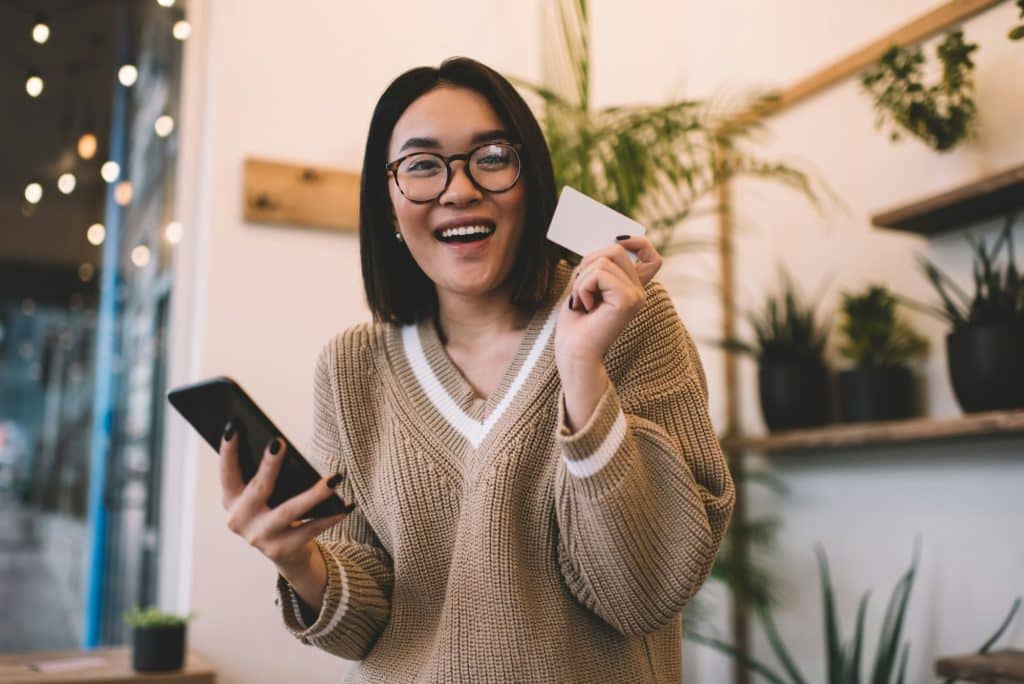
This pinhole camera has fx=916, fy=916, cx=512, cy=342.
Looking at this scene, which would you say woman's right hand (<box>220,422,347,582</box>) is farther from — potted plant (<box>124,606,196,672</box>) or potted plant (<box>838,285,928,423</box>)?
potted plant (<box>838,285,928,423</box>)

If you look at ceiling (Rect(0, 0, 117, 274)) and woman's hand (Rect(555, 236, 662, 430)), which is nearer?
woman's hand (Rect(555, 236, 662, 430))

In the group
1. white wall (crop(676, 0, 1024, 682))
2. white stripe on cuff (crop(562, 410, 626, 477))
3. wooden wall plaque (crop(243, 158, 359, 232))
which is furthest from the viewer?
wooden wall plaque (crop(243, 158, 359, 232))

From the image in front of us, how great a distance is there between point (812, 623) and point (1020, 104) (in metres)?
1.41

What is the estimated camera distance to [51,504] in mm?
2898

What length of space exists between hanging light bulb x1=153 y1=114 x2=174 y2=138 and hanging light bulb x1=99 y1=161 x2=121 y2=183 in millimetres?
219

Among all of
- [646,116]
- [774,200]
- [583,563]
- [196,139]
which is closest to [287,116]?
[196,139]

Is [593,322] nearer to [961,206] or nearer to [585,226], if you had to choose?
[585,226]

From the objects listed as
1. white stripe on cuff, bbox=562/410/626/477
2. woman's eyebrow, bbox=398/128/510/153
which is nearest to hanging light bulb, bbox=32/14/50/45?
woman's eyebrow, bbox=398/128/510/153

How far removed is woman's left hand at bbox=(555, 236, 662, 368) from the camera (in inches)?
36.5

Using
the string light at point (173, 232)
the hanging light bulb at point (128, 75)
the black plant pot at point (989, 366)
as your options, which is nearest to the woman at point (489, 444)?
the black plant pot at point (989, 366)

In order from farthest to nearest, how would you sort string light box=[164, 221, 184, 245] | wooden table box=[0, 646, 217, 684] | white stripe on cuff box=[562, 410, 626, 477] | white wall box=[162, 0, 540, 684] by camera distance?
1. string light box=[164, 221, 184, 245]
2. white wall box=[162, 0, 540, 684]
3. wooden table box=[0, 646, 217, 684]
4. white stripe on cuff box=[562, 410, 626, 477]

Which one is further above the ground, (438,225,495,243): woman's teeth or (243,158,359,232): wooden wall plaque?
(243,158,359,232): wooden wall plaque

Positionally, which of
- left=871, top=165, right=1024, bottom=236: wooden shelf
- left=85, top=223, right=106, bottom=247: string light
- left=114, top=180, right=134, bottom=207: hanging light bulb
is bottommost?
left=871, top=165, right=1024, bottom=236: wooden shelf

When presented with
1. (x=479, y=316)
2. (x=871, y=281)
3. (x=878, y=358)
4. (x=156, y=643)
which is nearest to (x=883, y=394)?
(x=878, y=358)
